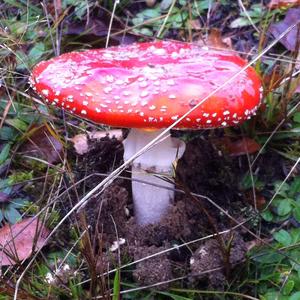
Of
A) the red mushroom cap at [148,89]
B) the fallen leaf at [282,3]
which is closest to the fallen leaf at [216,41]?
the fallen leaf at [282,3]

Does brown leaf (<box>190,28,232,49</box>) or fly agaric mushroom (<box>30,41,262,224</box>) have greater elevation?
fly agaric mushroom (<box>30,41,262,224</box>)

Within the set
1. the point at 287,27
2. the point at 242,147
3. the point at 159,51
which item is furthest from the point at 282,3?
the point at 159,51

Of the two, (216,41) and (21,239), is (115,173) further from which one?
(216,41)

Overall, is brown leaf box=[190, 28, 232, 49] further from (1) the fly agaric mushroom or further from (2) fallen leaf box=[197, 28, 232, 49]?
(1) the fly agaric mushroom

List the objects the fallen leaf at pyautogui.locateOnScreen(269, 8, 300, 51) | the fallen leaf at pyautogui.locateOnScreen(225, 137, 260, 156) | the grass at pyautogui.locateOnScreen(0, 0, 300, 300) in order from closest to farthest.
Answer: the grass at pyautogui.locateOnScreen(0, 0, 300, 300)
the fallen leaf at pyautogui.locateOnScreen(225, 137, 260, 156)
the fallen leaf at pyautogui.locateOnScreen(269, 8, 300, 51)

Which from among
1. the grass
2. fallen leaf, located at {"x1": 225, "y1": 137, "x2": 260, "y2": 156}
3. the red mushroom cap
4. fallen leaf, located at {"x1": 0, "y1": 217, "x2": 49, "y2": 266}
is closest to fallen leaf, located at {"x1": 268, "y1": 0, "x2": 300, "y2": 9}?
the grass

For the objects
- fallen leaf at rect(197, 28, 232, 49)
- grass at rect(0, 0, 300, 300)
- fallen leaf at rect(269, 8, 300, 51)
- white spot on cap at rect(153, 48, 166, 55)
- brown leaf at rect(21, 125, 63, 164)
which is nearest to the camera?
grass at rect(0, 0, 300, 300)
